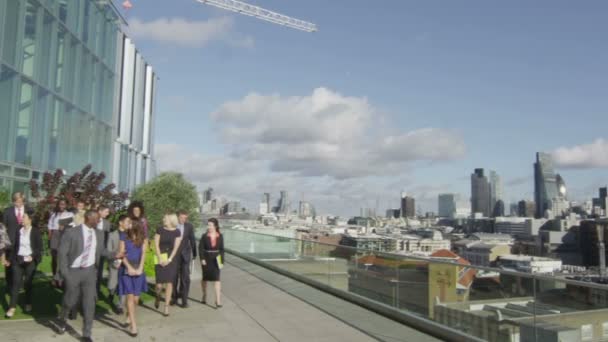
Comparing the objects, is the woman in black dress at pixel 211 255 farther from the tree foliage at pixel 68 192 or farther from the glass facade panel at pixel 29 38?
the glass facade panel at pixel 29 38

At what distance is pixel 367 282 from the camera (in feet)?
32.3

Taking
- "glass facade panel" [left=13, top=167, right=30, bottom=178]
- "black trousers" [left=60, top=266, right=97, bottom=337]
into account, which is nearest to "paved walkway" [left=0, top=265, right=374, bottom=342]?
"black trousers" [left=60, top=266, right=97, bottom=337]

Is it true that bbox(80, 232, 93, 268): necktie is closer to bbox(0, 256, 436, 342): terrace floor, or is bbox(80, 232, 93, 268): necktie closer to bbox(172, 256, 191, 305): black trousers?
bbox(0, 256, 436, 342): terrace floor

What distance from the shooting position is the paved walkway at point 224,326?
698cm

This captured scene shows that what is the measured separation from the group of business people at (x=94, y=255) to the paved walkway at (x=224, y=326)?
0.83ft

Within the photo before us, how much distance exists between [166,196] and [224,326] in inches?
483

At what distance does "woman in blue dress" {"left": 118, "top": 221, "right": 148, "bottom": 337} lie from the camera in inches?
285

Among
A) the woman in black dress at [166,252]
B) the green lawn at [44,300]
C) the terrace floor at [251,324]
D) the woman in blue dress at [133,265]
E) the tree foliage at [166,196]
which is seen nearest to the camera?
the terrace floor at [251,324]

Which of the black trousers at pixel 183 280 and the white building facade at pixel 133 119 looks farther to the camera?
the white building facade at pixel 133 119

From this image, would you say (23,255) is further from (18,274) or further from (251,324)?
(251,324)

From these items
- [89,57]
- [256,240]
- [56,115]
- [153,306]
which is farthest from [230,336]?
[89,57]

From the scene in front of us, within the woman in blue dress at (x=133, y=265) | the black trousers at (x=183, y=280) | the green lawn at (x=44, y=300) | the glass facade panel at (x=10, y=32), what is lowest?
the green lawn at (x=44, y=300)

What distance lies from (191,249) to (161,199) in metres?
9.48

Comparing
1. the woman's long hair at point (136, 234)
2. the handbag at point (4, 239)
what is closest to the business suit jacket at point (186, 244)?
the woman's long hair at point (136, 234)
